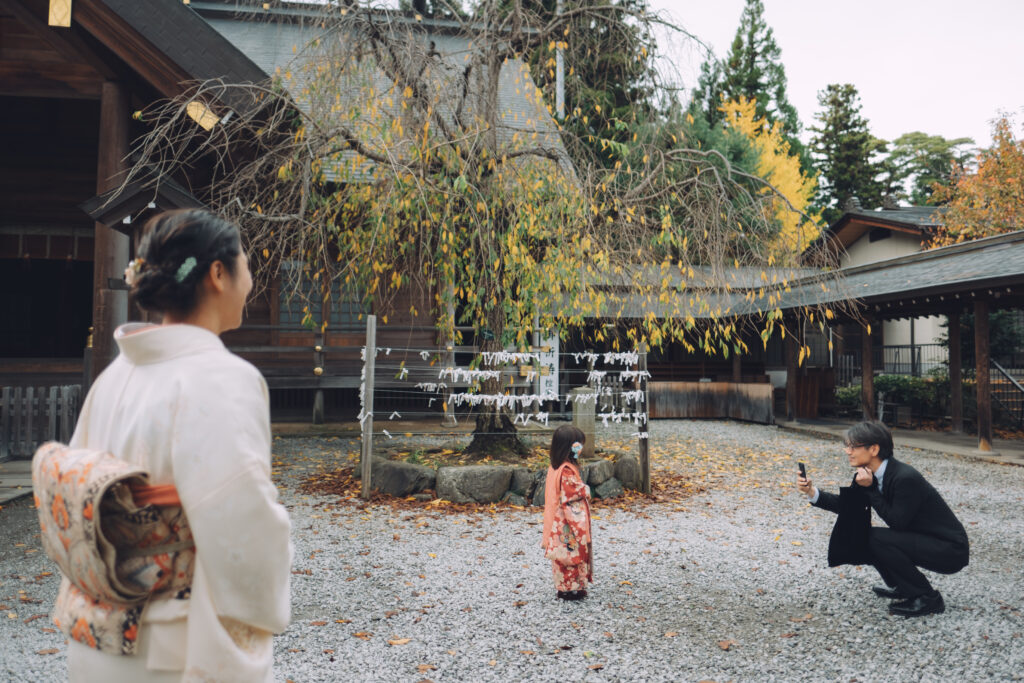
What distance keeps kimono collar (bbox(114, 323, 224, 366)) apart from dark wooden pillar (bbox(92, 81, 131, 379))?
249 inches

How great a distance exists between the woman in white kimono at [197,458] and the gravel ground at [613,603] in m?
2.14

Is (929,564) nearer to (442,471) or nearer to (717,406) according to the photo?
(442,471)

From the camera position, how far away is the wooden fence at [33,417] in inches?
320

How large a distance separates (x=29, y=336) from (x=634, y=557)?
1144cm

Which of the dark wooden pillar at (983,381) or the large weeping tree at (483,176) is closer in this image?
the large weeping tree at (483,176)

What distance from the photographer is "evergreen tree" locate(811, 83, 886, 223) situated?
3506cm

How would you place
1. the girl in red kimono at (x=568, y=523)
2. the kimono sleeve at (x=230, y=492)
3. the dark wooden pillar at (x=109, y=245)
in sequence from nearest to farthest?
the kimono sleeve at (x=230, y=492) < the girl in red kimono at (x=568, y=523) < the dark wooden pillar at (x=109, y=245)

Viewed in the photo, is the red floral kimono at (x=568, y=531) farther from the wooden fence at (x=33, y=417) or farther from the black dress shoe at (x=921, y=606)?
the wooden fence at (x=33, y=417)

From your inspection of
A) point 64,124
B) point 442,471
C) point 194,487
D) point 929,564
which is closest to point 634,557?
point 929,564

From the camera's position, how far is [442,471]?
725cm

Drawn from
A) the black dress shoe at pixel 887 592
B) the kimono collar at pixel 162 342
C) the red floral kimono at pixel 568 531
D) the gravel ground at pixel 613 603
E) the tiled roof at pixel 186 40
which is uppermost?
the tiled roof at pixel 186 40

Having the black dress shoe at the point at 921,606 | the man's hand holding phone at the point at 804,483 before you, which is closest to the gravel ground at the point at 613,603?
the black dress shoe at the point at 921,606

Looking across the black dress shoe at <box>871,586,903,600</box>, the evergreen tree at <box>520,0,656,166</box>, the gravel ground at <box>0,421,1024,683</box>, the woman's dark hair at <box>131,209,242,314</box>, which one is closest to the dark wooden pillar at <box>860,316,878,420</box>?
the gravel ground at <box>0,421,1024,683</box>

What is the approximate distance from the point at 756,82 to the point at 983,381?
26.8 meters
